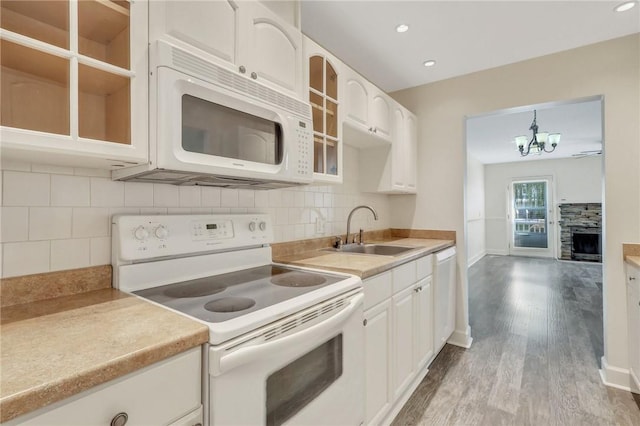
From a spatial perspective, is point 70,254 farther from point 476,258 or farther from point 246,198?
point 476,258

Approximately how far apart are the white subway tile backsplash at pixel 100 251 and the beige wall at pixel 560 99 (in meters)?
2.59

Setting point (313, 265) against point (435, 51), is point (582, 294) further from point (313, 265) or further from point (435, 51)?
point (313, 265)

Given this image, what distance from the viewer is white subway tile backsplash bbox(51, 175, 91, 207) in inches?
41.9

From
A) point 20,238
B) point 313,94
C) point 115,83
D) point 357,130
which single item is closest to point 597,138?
point 357,130

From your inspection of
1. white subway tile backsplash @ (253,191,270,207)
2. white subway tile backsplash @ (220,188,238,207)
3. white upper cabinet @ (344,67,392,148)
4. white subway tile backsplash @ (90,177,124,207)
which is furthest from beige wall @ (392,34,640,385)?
white subway tile backsplash @ (90,177,124,207)

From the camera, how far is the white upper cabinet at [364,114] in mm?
2064

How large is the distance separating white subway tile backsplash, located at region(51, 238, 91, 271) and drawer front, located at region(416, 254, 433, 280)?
70.3 inches

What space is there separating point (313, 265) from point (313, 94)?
3.19ft

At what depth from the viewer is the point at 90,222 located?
115cm

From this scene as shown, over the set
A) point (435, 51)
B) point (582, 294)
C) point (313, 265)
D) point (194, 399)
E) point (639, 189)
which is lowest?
point (582, 294)

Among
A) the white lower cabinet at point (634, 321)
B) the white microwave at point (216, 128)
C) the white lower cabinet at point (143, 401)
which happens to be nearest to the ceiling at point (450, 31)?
the white microwave at point (216, 128)

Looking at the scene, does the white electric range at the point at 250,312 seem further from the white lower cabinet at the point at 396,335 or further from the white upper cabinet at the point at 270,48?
the white upper cabinet at the point at 270,48

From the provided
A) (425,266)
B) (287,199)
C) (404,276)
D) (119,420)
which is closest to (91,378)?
(119,420)

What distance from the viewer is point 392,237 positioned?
3.20 metres
